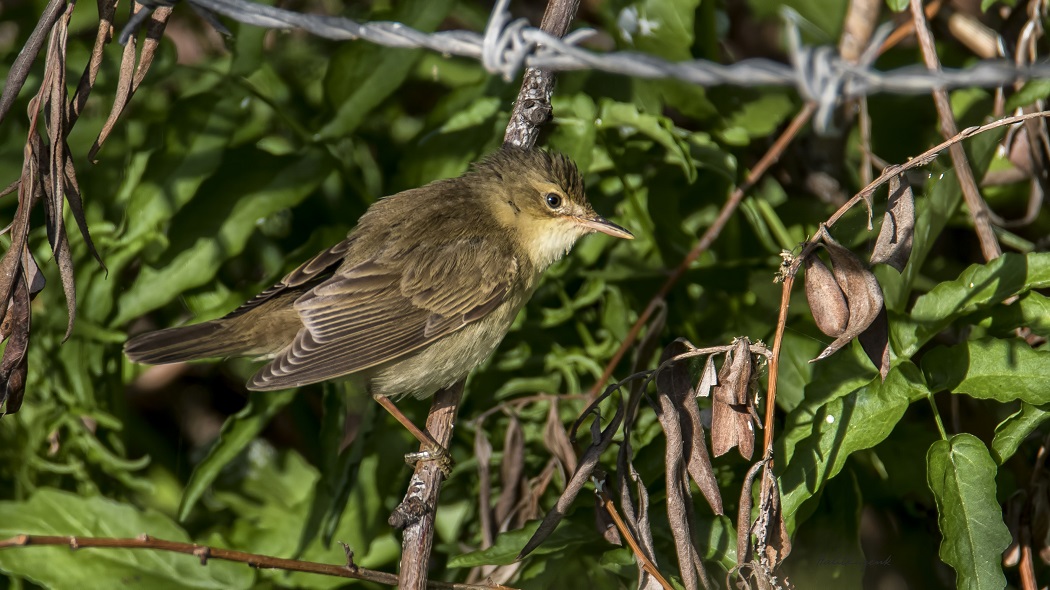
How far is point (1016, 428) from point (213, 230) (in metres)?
2.58

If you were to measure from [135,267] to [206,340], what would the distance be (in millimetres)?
845

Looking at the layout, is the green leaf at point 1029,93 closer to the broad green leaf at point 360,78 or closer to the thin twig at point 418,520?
the broad green leaf at point 360,78

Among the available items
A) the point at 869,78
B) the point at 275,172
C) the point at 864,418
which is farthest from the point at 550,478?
the point at 869,78

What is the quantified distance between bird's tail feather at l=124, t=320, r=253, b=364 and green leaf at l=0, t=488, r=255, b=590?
0.60 metres

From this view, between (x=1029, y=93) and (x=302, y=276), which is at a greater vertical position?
(x=1029, y=93)

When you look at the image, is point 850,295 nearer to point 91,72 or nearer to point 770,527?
point 770,527

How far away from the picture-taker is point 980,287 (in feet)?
8.42

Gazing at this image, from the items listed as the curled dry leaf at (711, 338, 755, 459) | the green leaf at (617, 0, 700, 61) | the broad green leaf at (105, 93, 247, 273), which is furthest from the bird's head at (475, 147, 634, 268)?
the curled dry leaf at (711, 338, 755, 459)

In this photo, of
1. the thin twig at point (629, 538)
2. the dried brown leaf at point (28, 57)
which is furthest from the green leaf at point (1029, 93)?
the dried brown leaf at point (28, 57)

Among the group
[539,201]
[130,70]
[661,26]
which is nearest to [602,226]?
[539,201]

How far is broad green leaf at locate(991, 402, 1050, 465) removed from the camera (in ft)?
8.00

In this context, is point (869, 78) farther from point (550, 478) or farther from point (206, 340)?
point (206, 340)

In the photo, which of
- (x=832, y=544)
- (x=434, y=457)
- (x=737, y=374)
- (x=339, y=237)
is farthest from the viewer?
(x=339, y=237)

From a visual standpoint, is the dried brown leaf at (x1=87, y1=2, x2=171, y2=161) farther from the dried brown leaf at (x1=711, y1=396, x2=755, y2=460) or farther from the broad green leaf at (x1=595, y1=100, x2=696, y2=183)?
the dried brown leaf at (x1=711, y1=396, x2=755, y2=460)
